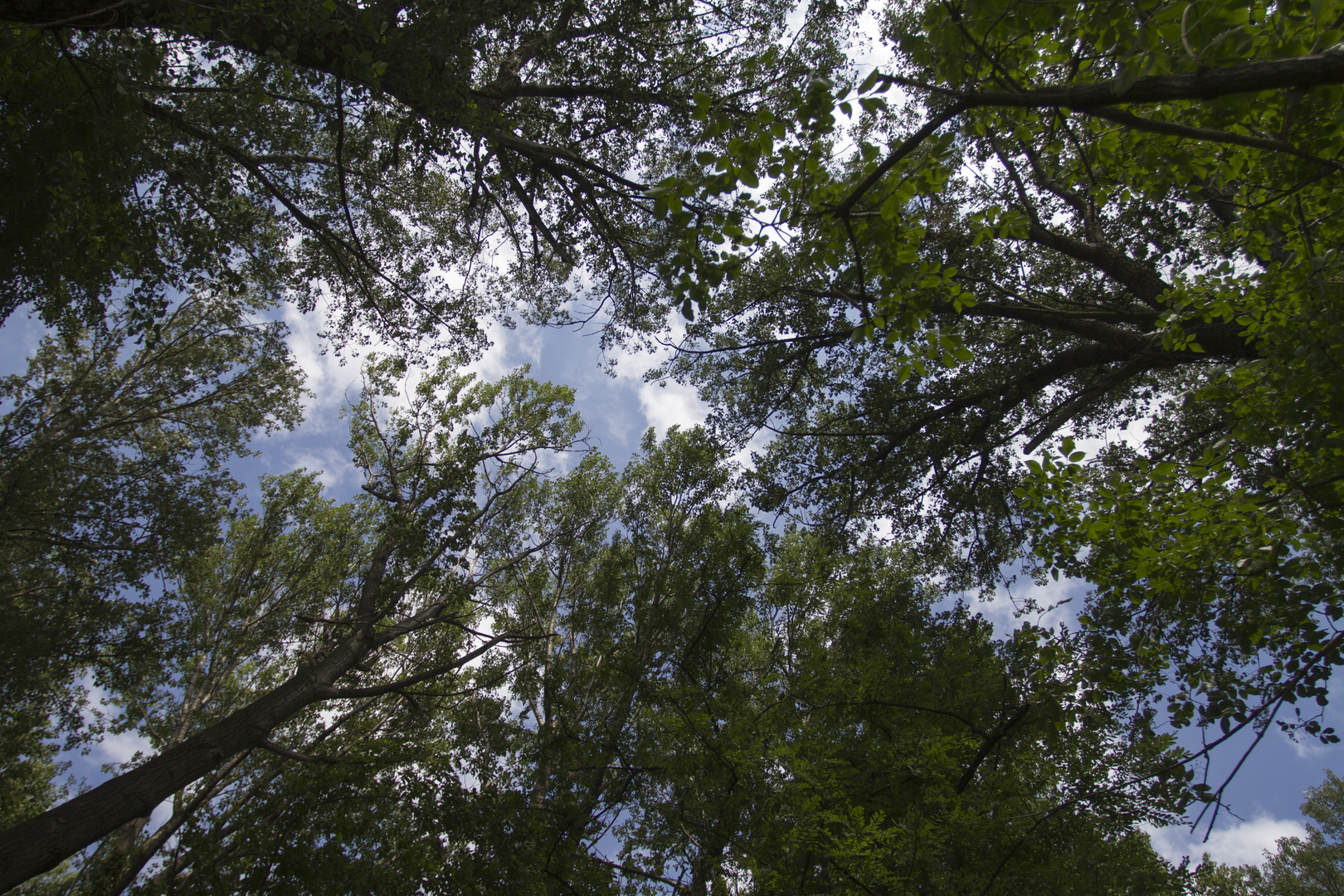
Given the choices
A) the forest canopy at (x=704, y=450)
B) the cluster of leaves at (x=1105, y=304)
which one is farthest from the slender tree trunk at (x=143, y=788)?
the cluster of leaves at (x=1105, y=304)

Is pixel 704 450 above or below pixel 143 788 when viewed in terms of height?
above

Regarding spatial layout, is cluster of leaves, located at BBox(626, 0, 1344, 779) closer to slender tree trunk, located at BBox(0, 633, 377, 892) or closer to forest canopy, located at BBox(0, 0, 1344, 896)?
forest canopy, located at BBox(0, 0, 1344, 896)

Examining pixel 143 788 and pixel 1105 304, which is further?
pixel 1105 304

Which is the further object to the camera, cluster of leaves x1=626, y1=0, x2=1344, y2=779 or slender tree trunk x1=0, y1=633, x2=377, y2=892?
slender tree trunk x1=0, y1=633, x2=377, y2=892

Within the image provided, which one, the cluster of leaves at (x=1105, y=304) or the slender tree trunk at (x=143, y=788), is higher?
the cluster of leaves at (x=1105, y=304)

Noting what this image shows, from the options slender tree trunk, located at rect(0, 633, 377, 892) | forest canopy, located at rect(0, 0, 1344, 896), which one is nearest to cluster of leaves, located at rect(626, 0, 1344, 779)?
forest canopy, located at rect(0, 0, 1344, 896)

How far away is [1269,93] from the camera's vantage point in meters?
3.19

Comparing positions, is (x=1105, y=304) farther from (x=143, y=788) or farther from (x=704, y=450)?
(x=143, y=788)

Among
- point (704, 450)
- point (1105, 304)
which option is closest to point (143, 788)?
point (704, 450)

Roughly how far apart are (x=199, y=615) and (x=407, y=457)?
6.49m

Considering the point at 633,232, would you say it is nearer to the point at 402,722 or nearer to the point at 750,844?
the point at 750,844

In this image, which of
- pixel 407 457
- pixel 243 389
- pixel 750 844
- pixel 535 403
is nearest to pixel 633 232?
pixel 535 403

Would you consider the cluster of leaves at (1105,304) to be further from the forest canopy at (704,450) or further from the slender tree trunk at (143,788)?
the slender tree trunk at (143,788)

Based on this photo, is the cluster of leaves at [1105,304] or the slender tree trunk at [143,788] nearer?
the cluster of leaves at [1105,304]
